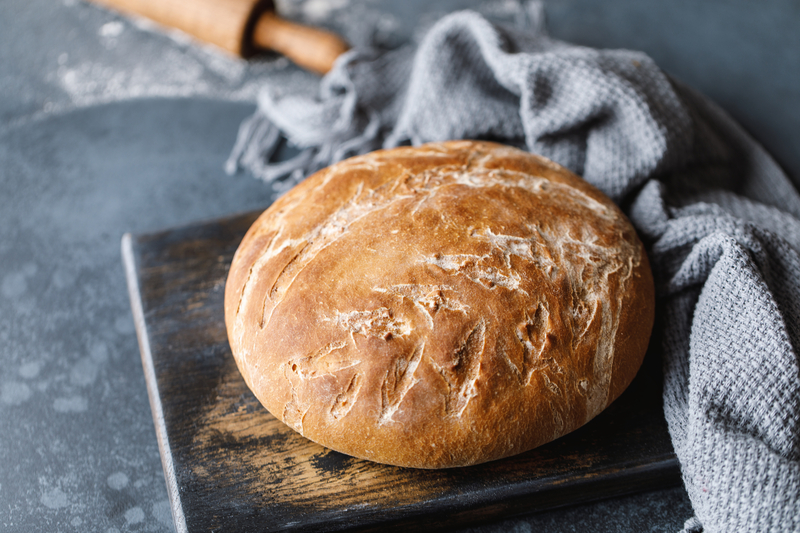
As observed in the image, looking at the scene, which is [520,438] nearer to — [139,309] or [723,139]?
[139,309]

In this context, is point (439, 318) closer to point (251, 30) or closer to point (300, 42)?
point (300, 42)

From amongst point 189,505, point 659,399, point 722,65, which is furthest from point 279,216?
point 722,65

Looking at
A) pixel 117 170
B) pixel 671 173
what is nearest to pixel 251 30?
pixel 117 170

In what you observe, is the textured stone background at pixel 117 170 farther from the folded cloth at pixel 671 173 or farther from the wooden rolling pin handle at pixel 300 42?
the folded cloth at pixel 671 173

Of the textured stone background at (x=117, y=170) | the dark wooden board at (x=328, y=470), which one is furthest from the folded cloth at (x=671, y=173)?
the textured stone background at (x=117, y=170)

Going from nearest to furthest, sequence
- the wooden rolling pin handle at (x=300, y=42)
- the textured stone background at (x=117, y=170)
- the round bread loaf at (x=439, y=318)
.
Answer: the round bread loaf at (x=439, y=318) → the textured stone background at (x=117, y=170) → the wooden rolling pin handle at (x=300, y=42)

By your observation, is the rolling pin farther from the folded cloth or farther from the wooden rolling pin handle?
the folded cloth
